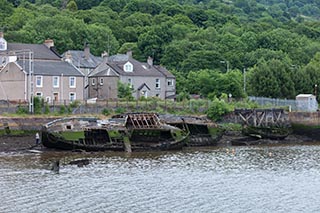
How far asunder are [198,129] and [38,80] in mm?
25424

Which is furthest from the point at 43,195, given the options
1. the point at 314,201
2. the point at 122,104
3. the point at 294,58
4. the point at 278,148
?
the point at 294,58

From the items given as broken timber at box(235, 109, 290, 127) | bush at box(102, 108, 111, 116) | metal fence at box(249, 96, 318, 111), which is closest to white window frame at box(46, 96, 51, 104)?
bush at box(102, 108, 111, 116)

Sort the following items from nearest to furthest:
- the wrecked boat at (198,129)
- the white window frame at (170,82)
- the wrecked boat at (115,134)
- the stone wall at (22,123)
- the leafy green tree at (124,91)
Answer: the wrecked boat at (115,134) → the stone wall at (22,123) → the wrecked boat at (198,129) → the leafy green tree at (124,91) → the white window frame at (170,82)

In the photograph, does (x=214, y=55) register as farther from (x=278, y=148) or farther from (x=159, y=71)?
(x=278, y=148)

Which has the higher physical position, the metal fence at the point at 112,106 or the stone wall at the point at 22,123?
the metal fence at the point at 112,106

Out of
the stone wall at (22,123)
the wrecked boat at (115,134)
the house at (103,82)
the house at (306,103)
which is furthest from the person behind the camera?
the house at (103,82)

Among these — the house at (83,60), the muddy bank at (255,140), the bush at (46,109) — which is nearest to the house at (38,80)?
the bush at (46,109)

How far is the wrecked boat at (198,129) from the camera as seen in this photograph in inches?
3123

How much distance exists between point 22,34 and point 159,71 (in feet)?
172

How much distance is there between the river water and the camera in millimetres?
42344

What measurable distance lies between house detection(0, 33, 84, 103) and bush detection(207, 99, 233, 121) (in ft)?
65.7

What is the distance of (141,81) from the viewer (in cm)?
11088

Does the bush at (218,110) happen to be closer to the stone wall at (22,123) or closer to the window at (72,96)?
the window at (72,96)

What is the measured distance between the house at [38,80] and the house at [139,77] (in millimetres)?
7585
